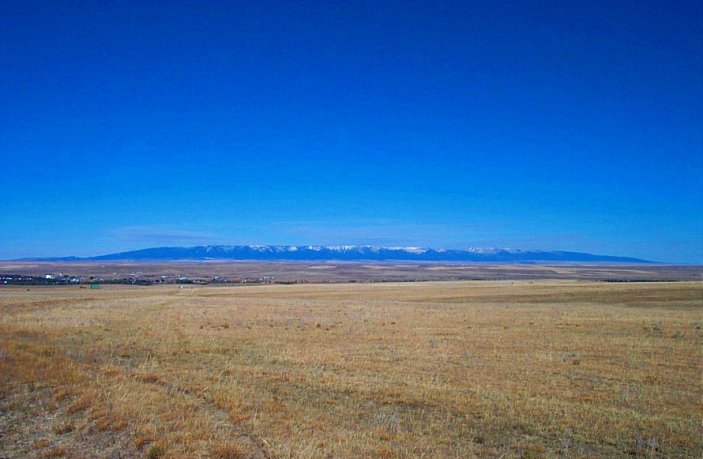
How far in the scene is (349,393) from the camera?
13375mm

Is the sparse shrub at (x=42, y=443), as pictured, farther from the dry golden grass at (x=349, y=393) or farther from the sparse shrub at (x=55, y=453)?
the sparse shrub at (x=55, y=453)

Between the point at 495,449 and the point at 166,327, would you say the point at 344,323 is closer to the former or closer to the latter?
the point at 166,327

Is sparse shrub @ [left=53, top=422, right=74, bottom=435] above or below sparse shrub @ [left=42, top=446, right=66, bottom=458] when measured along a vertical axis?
above

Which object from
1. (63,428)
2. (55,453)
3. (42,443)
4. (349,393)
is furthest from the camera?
(349,393)

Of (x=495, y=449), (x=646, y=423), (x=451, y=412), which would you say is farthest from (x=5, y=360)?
(x=646, y=423)

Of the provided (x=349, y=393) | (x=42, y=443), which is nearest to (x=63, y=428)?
(x=42, y=443)

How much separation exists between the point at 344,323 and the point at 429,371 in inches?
605

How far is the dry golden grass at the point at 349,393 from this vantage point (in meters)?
9.30

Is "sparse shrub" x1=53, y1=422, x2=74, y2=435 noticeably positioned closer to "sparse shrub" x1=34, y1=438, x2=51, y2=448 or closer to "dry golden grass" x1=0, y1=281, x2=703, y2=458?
"dry golden grass" x1=0, y1=281, x2=703, y2=458

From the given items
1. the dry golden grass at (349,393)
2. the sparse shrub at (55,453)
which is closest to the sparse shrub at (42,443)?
the dry golden grass at (349,393)

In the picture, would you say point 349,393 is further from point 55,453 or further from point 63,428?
point 55,453

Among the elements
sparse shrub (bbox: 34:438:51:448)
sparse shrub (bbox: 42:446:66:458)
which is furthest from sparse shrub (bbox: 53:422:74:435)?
sparse shrub (bbox: 42:446:66:458)

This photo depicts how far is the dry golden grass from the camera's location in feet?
30.5

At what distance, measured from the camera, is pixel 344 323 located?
31.6m
